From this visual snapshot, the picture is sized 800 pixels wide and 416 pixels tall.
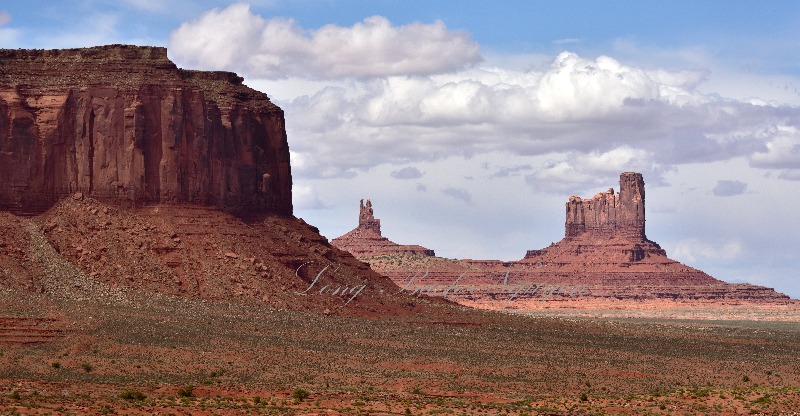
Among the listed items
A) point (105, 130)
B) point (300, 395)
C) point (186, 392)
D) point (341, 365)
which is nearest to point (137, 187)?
point (105, 130)

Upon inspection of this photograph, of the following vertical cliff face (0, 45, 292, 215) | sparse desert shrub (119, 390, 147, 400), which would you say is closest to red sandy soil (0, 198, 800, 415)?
sparse desert shrub (119, 390, 147, 400)

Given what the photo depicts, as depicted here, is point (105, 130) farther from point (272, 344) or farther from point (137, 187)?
point (272, 344)

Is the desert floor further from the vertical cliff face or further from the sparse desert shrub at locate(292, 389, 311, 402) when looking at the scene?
the vertical cliff face

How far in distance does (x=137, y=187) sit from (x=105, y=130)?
426cm

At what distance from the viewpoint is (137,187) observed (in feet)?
338

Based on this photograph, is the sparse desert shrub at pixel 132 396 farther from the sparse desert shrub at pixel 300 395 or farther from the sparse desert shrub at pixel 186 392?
the sparse desert shrub at pixel 300 395

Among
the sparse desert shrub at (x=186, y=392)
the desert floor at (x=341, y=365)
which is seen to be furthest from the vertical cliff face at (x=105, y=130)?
the sparse desert shrub at (x=186, y=392)

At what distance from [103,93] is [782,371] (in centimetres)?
4634

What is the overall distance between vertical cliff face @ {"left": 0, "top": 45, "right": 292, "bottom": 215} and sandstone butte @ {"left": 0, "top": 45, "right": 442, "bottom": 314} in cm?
7

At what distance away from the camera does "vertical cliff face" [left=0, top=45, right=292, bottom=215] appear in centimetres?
10200

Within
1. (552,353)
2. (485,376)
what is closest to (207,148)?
(552,353)

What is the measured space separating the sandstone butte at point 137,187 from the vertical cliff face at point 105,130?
0.07 meters

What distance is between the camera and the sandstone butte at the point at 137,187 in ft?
322

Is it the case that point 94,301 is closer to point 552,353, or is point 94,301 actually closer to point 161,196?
point 161,196
